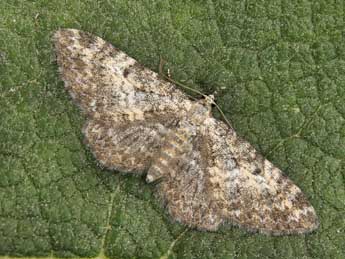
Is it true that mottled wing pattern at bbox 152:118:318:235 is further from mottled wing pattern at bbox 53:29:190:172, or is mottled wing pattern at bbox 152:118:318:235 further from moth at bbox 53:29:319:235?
mottled wing pattern at bbox 53:29:190:172

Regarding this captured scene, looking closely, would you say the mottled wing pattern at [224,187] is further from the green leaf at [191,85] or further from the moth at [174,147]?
the green leaf at [191,85]

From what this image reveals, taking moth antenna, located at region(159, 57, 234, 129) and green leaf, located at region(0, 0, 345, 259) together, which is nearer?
green leaf, located at region(0, 0, 345, 259)

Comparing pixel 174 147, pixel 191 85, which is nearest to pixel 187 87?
pixel 191 85

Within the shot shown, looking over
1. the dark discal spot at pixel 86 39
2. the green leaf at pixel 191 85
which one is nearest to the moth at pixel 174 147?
the dark discal spot at pixel 86 39

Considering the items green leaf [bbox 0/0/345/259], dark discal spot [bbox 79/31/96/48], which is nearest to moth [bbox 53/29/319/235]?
dark discal spot [bbox 79/31/96/48]

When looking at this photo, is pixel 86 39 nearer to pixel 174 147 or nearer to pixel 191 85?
pixel 191 85
